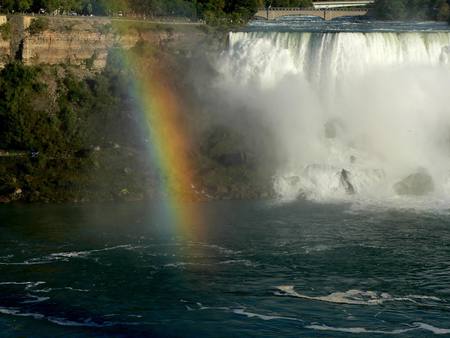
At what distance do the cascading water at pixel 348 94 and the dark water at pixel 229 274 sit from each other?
712cm

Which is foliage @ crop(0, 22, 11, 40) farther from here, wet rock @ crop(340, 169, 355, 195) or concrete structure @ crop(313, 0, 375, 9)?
concrete structure @ crop(313, 0, 375, 9)

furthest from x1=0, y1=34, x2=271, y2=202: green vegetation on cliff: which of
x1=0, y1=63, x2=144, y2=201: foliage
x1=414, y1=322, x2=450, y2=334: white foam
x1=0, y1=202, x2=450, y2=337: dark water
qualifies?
x1=414, y1=322, x2=450, y2=334: white foam

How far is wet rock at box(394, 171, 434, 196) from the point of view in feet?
131

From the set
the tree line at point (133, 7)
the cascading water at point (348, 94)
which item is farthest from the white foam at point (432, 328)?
the tree line at point (133, 7)

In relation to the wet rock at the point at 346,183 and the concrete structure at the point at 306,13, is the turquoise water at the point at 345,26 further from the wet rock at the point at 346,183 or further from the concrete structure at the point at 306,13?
the wet rock at the point at 346,183

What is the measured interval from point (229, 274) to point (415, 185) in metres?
14.1

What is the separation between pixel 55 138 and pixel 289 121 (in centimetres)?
1094

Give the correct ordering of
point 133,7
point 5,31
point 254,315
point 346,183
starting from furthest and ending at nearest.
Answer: point 133,7
point 5,31
point 346,183
point 254,315

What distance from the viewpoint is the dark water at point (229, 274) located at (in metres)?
24.3

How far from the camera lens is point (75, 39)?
156ft

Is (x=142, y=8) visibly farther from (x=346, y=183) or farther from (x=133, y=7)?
(x=346, y=183)

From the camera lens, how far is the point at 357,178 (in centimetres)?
4106

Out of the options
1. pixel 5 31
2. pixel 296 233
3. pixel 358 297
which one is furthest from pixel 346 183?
pixel 5 31

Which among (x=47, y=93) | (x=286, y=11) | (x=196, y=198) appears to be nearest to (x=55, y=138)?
(x=47, y=93)
